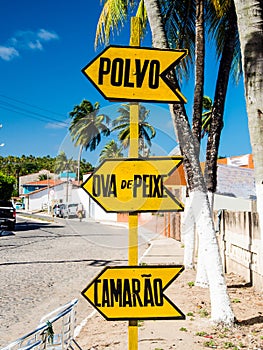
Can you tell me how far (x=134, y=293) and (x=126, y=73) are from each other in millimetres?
1435

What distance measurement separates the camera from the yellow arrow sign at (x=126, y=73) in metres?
2.99

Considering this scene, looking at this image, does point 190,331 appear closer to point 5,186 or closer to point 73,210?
point 73,210

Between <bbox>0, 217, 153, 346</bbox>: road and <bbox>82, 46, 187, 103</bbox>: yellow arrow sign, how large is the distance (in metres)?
1.00

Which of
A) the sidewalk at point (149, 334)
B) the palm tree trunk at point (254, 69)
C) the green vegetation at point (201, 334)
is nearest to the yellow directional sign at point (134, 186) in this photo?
the palm tree trunk at point (254, 69)

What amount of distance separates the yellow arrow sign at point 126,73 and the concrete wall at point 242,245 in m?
6.00

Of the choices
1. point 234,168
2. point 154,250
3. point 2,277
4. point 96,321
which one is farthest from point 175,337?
point 234,168

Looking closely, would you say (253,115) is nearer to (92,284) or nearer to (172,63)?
(172,63)

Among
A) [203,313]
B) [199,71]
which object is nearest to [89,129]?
[203,313]

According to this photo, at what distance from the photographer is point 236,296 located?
26.7 feet

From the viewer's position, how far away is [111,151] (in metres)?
3.44

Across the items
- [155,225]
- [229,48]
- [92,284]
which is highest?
[229,48]

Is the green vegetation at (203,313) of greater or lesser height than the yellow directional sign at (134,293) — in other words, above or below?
below

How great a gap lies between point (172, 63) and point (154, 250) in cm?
1486

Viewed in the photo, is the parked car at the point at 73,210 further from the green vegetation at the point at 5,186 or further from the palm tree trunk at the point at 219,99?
the green vegetation at the point at 5,186
